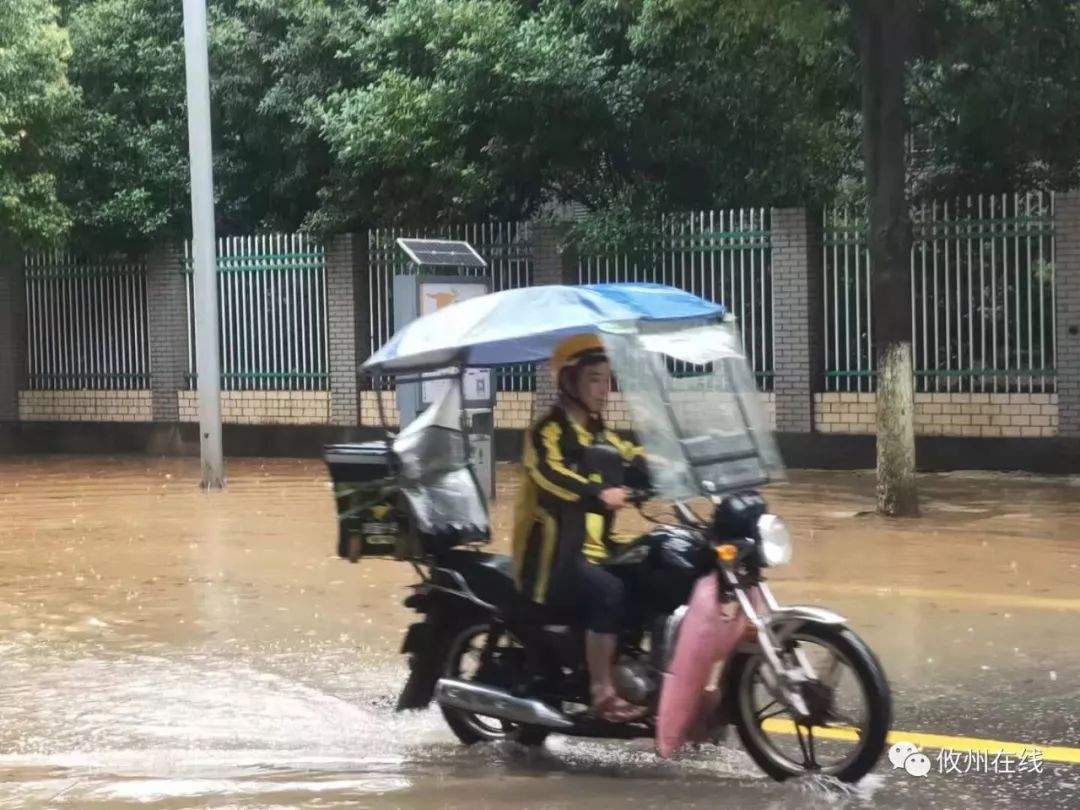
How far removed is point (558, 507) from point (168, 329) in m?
17.8

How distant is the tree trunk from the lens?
13344mm

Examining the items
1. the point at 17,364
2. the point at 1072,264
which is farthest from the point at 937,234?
the point at 17,364

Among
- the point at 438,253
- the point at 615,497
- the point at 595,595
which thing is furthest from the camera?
the point at 438,253

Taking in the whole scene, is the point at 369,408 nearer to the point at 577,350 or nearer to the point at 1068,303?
the point at 1068,303

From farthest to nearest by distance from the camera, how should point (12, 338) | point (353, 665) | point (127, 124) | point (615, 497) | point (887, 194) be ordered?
point (12, 338), point (127, 124), point (887, 194), point (353, 665), point (615, 497)

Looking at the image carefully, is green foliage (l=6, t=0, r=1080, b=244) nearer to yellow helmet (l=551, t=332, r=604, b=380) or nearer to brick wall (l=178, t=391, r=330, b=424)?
brick wall (l=178, t=391, r=330, b=424)

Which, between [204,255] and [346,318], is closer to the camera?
[204,255]

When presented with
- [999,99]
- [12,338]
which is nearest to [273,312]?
[12,338]

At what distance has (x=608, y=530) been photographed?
6.33 meters

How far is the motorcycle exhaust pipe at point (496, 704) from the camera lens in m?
6.23

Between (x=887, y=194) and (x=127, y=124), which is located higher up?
(x=127, y=124)

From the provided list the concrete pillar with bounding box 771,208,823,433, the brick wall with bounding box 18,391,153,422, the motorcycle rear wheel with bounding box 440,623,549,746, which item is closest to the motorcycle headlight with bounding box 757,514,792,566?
the motorcycle rear wheel with bounding box 440,623,549,746

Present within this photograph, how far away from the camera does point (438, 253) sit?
15.1 meters

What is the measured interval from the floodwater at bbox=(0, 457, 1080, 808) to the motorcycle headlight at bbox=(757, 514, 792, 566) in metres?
0.86
